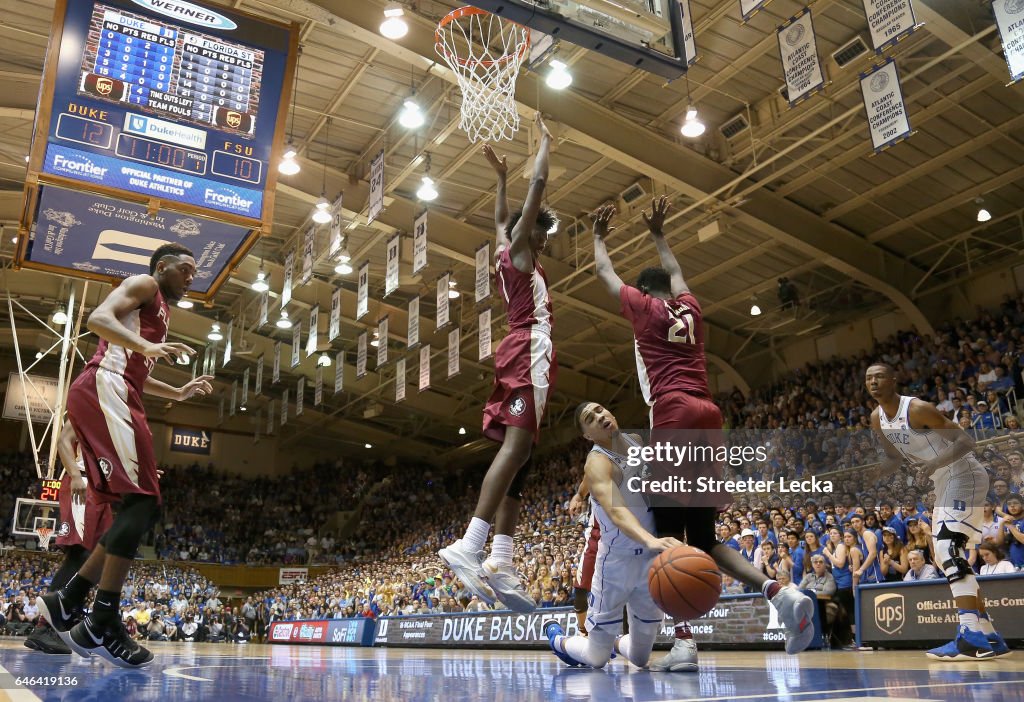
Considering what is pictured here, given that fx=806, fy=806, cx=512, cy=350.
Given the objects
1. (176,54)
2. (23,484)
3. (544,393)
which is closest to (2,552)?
(23,484)

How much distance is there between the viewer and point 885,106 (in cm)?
981

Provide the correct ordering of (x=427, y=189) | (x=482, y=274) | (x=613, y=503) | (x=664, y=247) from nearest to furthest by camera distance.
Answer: (x=613, y=503)
(x=664, y=247)
(x=427, y=189)
(x=482, y=274)

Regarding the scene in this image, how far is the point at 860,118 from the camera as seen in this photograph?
539 inches

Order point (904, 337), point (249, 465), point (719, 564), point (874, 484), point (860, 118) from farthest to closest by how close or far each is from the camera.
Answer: point (249, 465), point (904, 337), point (860, 118), point (874, 484), point (719, 564)

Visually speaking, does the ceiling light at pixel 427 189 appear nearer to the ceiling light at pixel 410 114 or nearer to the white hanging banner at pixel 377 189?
the white hanging banner at pixel 377 189

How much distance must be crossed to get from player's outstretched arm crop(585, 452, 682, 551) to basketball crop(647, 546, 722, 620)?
9 cm

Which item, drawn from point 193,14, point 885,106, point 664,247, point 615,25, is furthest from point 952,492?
point 193,14

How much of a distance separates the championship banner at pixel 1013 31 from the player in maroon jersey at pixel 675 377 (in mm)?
6293

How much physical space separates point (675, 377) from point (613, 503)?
0.89 meters

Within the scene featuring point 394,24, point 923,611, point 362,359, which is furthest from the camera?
point 362,359

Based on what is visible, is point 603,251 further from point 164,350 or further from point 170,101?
point 170,101

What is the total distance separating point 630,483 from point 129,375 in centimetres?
257

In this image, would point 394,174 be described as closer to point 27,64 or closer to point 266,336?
point 27,64

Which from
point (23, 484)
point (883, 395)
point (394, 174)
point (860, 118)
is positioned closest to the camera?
point (883, 395)
